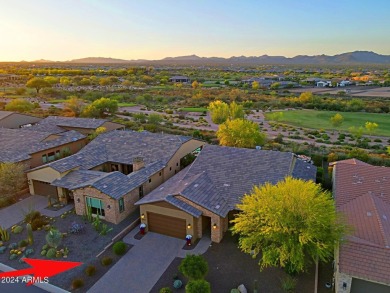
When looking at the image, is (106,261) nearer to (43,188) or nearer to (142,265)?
(142,265)

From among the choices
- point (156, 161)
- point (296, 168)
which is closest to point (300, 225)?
point (296, 168)

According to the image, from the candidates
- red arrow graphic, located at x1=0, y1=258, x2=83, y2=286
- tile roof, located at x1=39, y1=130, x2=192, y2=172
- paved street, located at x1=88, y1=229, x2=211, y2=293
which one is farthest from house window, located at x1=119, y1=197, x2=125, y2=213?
tile roof, located at x1=39, y1=130, x2=192, y2=172

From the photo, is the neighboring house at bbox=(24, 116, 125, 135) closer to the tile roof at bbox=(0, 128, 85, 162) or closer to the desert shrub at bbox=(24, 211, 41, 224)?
the tile roof at bbox=(0, 128, 85, 162)

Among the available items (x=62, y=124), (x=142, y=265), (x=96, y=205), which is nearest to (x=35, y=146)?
(x=62, y=124)

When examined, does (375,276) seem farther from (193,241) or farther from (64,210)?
(64,210)

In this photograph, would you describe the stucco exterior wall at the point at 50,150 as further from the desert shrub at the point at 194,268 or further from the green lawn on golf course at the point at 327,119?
the green lawn on golf course at the point at 327,119

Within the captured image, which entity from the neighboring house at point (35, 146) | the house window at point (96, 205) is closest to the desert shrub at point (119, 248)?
the house window at point (96, 205)

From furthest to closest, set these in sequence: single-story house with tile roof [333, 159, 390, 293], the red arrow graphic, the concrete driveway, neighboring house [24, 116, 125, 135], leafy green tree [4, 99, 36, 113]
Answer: leafy green tree [4, 99, 36, 113], neighboring house [24, 116, 125, 135], the red arrow graphic, the concrete driveway, single-story house with tile roof [333, 159, 390, 293]
